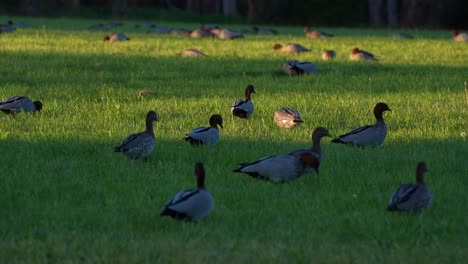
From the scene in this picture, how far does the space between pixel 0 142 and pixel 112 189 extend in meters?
2.78

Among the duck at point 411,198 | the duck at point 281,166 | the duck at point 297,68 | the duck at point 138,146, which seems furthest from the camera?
the duck at point 297,68

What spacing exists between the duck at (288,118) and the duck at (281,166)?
A: 341cm

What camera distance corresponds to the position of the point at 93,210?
800 cm

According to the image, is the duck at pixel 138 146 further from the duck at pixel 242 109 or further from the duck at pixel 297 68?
the duck at pixel 297 68

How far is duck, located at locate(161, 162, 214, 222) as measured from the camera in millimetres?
7324

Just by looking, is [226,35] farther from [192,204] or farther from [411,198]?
[192,204]

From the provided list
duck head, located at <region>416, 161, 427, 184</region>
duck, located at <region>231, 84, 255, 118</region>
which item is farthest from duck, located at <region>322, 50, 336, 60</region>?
duck head, located at <region>416, 161, 427, 184</region>

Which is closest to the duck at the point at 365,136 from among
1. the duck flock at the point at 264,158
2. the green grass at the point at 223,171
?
the duck flock at the point at 264,158

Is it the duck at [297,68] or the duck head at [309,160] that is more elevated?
the duck at [297,68]

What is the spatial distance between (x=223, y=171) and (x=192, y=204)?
2365mm

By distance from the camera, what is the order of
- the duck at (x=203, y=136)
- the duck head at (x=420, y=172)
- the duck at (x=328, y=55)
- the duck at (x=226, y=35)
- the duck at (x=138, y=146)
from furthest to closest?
Answer: 1. the duck at (x=226, y=35)
2. the duck at (x=328, y=55)
3. the duck at (x=203, y=136)
4. the duck at (x=138, y=146)
5. the duck head at (x=420, y=172)

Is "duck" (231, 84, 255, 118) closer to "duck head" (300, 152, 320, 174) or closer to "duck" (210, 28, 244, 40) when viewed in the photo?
"duck head" (300, 152, 320, 174)

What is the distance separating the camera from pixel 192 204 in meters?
7.35

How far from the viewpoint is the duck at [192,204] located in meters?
→ 7.32
